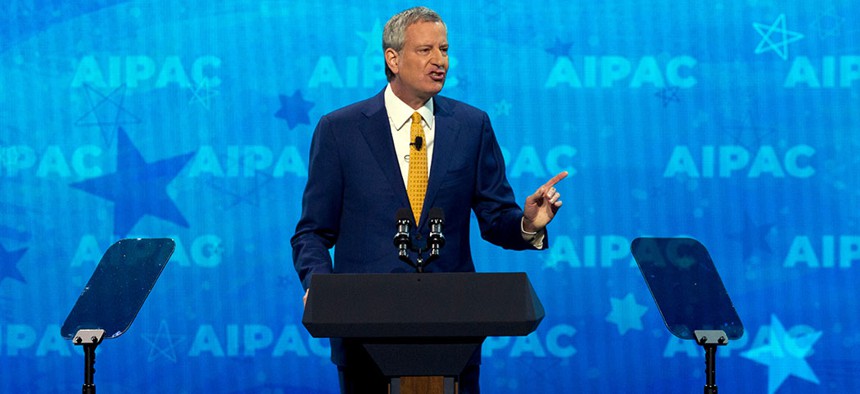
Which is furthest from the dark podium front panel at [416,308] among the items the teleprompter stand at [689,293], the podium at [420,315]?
the teleprompter stand at [689,293]

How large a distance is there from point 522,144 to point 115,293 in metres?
1.58

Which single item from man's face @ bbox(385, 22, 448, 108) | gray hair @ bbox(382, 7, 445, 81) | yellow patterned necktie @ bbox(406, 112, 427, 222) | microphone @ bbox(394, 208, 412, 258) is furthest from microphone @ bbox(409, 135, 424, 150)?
microphone @ bbox(394, 208, 412, 258)

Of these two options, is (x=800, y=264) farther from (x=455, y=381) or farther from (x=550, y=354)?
(x=455, y=381)

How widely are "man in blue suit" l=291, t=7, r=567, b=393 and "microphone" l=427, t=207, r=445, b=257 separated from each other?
439 mm

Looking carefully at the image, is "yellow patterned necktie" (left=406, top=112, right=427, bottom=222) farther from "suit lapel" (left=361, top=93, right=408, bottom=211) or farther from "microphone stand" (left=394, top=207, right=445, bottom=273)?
"microphone stand" (left=394, top=207, right=445, bottom=273)

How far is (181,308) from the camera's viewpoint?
12.2ft

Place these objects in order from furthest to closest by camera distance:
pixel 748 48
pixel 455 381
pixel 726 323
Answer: pixel 748 48
pixel 726 323
pixel 455 381

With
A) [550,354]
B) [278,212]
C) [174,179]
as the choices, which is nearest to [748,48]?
[550,354]

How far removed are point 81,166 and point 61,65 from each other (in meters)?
0.37

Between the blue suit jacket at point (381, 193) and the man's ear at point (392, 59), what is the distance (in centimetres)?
9

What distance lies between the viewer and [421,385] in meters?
1.81

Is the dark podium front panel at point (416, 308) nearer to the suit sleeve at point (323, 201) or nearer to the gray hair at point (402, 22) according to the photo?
the suit sleeve at point (323, 201)

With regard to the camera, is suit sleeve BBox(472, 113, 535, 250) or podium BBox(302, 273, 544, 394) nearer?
podium BBox(302, 273, 544, 394)

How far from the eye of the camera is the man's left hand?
2.15m
